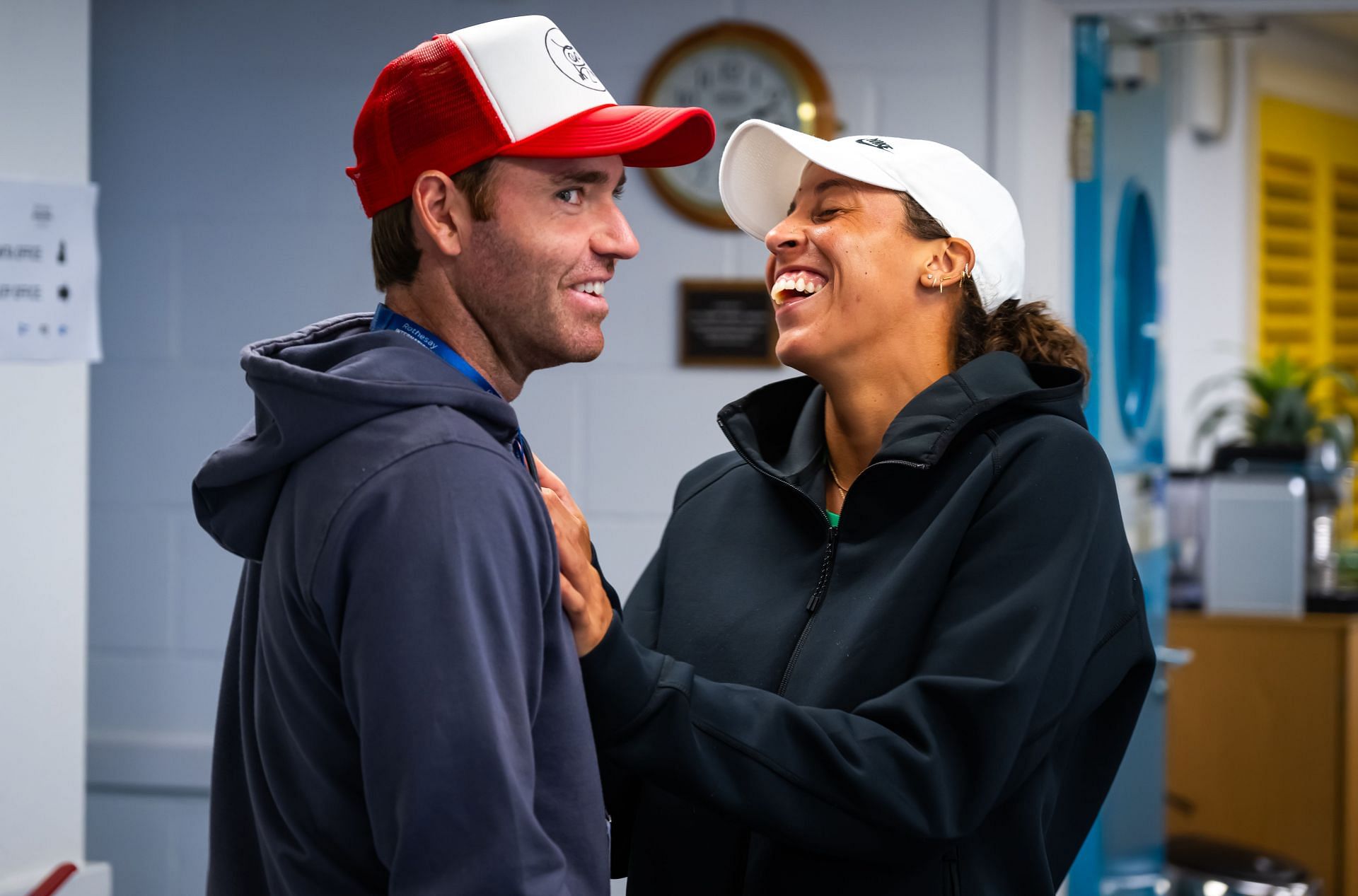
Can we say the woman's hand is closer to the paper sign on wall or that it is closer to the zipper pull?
the zipper pull

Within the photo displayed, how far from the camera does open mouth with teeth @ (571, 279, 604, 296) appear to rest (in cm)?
113

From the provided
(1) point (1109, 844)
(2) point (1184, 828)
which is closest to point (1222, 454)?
(2) point (1184, 828)

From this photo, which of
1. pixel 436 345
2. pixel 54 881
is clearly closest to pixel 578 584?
pixel 436 345

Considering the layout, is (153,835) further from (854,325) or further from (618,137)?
(618,137)

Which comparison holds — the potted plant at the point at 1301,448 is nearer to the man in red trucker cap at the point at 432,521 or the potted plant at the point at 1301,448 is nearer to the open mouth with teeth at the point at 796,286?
the open mouth with teeth at the point at 796,286

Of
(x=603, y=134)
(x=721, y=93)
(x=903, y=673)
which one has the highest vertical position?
(x=721, y=93)

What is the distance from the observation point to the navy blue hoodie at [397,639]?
0.90 metres

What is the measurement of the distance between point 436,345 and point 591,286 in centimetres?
14

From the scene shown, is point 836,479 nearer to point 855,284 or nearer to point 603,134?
point 855,284

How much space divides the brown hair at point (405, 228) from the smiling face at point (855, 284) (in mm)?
482

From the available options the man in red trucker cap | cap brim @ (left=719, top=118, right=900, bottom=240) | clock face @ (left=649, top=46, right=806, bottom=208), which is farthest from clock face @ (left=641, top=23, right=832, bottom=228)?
the man in red trucker cap

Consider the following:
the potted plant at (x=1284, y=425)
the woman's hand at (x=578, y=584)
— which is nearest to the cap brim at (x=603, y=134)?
the woman's hand at (x=578, y=584)

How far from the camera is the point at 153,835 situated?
2.65 m

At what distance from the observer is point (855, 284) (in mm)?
1494
